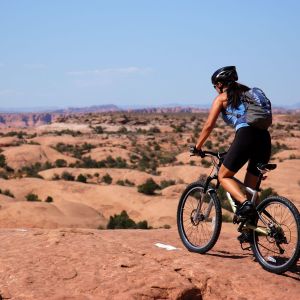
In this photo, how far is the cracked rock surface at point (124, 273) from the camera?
4207 mm

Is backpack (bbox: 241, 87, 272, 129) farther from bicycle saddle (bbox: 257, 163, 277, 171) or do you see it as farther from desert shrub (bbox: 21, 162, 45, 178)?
desert shrub (bbox: 21, 162, 45, 178)

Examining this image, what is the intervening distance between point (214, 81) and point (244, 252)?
80.5 inches

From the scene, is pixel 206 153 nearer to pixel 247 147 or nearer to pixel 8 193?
pixel 247 147

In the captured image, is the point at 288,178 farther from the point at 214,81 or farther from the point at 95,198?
the point at 214,81

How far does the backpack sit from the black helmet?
0.28 meters

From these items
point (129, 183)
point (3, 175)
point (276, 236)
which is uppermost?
point (276, 236)

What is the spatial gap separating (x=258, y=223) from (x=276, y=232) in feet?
1.08

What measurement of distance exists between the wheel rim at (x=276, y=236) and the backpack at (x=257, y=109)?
807 millimetres

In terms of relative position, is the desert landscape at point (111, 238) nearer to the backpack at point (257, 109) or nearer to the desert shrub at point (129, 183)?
the desert shrub at point (129, 183)

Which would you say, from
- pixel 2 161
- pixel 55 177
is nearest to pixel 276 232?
pixel 55 177

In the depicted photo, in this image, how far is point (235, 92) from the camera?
503 cm

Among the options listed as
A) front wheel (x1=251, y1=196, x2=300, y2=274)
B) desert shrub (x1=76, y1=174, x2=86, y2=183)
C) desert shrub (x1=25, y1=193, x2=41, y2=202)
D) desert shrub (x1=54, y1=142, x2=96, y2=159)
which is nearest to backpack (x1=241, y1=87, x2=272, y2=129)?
front wheel (x1=251, y1=196, x2=300, y2=274)

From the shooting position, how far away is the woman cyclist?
4945 mm

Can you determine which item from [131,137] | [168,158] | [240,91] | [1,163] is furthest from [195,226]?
[131,137]
